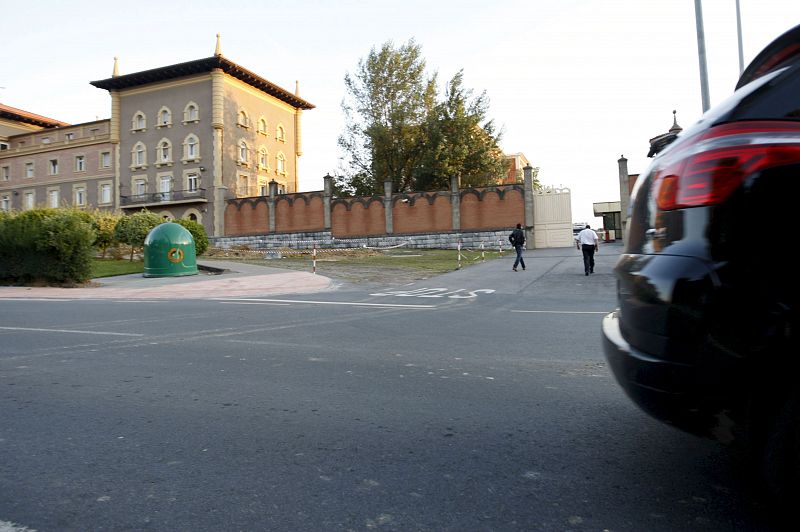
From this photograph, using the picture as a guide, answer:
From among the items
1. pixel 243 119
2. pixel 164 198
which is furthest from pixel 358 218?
pixel 164 198

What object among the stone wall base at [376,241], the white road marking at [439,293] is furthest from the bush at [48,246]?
the stone wall base at [376,241]

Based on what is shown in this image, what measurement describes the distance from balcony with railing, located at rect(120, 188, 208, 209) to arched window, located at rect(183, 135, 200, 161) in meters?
3.22

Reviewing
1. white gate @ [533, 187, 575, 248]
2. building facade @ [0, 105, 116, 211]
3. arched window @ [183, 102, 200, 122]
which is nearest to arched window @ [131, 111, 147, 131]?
→ building facade @ [0, 105, 116, 211]

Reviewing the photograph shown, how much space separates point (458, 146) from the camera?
146 feet

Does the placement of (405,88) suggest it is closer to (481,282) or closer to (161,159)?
(161,159)

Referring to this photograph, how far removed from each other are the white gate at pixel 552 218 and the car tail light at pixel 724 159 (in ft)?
127

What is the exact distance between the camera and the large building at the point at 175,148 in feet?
164

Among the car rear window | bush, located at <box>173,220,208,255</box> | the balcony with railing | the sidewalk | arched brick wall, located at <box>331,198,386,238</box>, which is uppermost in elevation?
the balcony with railing

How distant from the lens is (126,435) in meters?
3.21

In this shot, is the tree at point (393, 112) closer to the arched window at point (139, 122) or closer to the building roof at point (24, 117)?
the arched window at point (139, 122)

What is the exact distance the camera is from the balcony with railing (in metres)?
49.5

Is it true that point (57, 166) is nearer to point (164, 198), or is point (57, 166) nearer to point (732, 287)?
point (164, 198)

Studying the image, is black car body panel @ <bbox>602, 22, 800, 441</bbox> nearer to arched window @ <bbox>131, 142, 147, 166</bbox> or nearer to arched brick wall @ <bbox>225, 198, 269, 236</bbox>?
arched brick wall @ <bbox>225, 198, 269, 236</bbox>

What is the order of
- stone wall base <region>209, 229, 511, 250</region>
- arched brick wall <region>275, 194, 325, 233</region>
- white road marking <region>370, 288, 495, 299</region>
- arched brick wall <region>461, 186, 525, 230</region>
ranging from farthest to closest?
arched brick wall <region>275, 194, 325, 233</region>
stone wall base <region>209, 229, 511, 250</region>
arched brick wall <region>461, 186, 525, 230</region>
white road marking <region>370, 288, 495, 299</region>
